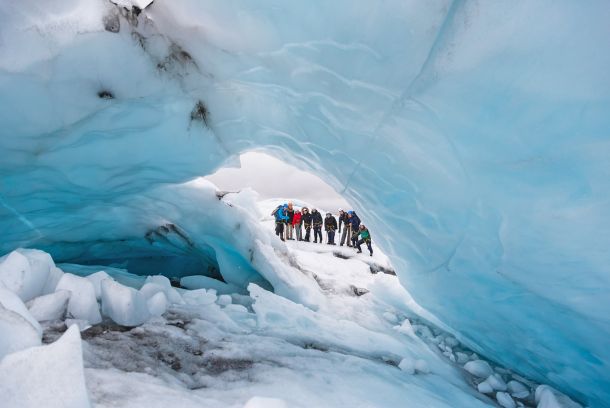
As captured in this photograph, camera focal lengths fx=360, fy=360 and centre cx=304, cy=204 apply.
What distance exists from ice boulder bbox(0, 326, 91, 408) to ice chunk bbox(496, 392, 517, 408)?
363 centimetres

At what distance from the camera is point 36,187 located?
4398 mm

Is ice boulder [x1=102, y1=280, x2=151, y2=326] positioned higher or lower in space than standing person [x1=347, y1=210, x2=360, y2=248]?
lower

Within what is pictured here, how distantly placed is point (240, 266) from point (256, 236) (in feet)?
3.45

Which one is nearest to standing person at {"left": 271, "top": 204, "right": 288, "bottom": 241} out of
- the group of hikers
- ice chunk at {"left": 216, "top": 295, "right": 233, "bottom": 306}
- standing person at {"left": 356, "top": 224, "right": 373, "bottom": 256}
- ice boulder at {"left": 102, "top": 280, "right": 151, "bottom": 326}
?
the group of hikers

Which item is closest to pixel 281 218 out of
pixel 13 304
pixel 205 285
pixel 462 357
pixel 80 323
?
pixel 205 285

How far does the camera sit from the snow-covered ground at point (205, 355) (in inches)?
58.0

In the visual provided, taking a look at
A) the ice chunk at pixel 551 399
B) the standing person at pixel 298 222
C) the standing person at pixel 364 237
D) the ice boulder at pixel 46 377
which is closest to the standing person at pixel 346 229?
the standing person at pixel 364 237

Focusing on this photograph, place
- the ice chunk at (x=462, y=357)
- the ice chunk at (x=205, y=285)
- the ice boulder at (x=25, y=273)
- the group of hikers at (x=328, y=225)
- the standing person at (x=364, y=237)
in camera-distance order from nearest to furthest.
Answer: the ice boulder at (x=25, y=273)
the ice chunk at (x=462, y=357)
the ice chunk at (x=205, y=285)
the standing person at (x=364, y=237)
the group of hikers at (x=328, y=225)

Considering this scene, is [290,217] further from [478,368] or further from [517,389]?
[517,389]

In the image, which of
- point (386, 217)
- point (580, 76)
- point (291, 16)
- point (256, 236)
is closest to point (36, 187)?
point (256, 236)

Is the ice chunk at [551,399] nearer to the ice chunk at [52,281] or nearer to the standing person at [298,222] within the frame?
the ice chunk at [52,281]

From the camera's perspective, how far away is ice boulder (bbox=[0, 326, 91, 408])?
1280mm

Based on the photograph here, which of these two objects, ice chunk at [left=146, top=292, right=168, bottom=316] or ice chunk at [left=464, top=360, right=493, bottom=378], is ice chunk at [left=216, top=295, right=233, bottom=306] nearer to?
ice chunk at [left=146, top=292, right=168, bottom=316]

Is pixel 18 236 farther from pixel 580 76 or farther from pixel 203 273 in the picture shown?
pixel 580 76
